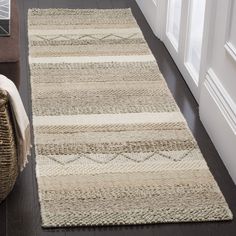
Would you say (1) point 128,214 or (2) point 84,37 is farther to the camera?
(2) point 84,37

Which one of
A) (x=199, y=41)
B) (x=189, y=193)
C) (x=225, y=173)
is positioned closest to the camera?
(x=189, y=193)

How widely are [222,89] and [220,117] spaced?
0.39 ft

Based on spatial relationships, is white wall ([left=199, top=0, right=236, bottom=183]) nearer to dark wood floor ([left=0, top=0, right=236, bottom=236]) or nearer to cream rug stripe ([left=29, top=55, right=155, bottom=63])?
dark wood floor ([left=0, top=0, right=236, bottom=236])

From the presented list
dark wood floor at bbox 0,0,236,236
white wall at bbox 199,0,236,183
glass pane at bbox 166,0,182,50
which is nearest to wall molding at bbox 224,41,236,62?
white wall at bbox 199,0,236,183

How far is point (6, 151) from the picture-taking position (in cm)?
228

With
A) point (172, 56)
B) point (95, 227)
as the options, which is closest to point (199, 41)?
point (172, 56)

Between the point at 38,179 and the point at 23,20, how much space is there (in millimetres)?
1887

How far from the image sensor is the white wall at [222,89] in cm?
262

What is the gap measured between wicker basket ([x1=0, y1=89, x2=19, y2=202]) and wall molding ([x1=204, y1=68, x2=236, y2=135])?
0.86 m

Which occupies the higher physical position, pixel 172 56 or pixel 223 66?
pixel 223 66

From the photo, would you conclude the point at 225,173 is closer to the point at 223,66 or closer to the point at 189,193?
the point at 189,193

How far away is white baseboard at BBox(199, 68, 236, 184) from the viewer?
262 cm

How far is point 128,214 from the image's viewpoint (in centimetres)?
235

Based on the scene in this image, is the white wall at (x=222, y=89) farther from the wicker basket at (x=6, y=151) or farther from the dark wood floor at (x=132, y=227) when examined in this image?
the wicker basket at (x=6, y=151)
